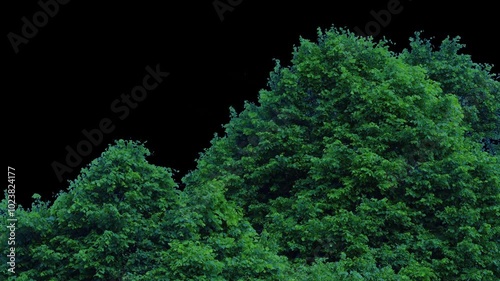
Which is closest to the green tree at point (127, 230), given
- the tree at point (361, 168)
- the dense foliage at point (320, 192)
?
the dense foliage at point (320, 192)

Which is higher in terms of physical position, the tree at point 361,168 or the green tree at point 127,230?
the tree at point 361,168

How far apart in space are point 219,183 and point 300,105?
4924 mm

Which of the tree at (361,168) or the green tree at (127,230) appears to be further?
the tree at (361,168)

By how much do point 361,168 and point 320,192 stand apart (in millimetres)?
Answer: 1207

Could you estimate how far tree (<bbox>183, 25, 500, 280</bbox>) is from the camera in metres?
27.0

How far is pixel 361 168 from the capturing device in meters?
27.5

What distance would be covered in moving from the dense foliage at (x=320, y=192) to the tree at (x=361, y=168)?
0.03 metres

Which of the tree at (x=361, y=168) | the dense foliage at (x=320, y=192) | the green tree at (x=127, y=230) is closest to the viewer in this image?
the green tree at (x=127, y=230)

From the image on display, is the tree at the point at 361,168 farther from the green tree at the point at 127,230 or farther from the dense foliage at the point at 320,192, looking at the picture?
the green tree at the point at 127,230

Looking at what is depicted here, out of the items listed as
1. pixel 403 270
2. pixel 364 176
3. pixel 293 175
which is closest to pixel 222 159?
pixel 293 175

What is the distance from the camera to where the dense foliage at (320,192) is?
79.4ft

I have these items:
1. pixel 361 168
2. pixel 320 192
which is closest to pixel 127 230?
pixel 320 192

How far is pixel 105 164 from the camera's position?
2472 cm

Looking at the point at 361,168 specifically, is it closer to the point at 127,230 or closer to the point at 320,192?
the point at 320,192
